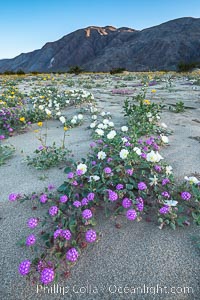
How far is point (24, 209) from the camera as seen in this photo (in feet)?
6.66

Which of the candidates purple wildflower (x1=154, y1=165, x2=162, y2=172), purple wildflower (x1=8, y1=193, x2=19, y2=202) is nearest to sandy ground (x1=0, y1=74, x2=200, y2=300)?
purple wildflower (x1=8, y1=193, x2=19, y2=202)

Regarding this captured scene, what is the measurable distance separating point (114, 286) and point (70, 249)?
338 mm

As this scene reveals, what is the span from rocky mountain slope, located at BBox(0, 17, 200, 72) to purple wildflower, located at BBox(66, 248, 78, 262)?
189 feet

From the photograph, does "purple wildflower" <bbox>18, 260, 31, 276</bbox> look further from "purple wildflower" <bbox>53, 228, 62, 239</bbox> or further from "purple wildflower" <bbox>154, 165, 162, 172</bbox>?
"purple wildflower" <bbox>154, 165, 162, 172</bbox>

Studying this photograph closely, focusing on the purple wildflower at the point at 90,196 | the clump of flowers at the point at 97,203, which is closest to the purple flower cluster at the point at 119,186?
the clump of flowers at the point at 97,203

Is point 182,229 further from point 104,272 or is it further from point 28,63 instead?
point 28,63

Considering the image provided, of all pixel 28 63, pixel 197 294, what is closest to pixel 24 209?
pixel 197 294

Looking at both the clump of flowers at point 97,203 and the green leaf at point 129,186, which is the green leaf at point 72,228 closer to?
the clump of flowers at point 97,203

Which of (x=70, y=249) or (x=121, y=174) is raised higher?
(x=121, y=174)

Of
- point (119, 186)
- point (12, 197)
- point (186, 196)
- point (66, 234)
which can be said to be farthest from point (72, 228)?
point (186, 196)

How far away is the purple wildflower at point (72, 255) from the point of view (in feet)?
4.64

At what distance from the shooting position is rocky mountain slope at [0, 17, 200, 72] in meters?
70.1

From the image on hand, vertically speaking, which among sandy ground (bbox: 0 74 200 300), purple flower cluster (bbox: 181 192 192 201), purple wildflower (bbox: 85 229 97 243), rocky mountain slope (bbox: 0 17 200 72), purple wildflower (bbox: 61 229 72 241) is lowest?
sandy ground (bbox: 0 74 200 300)

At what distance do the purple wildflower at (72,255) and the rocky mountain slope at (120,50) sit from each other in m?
57.8
